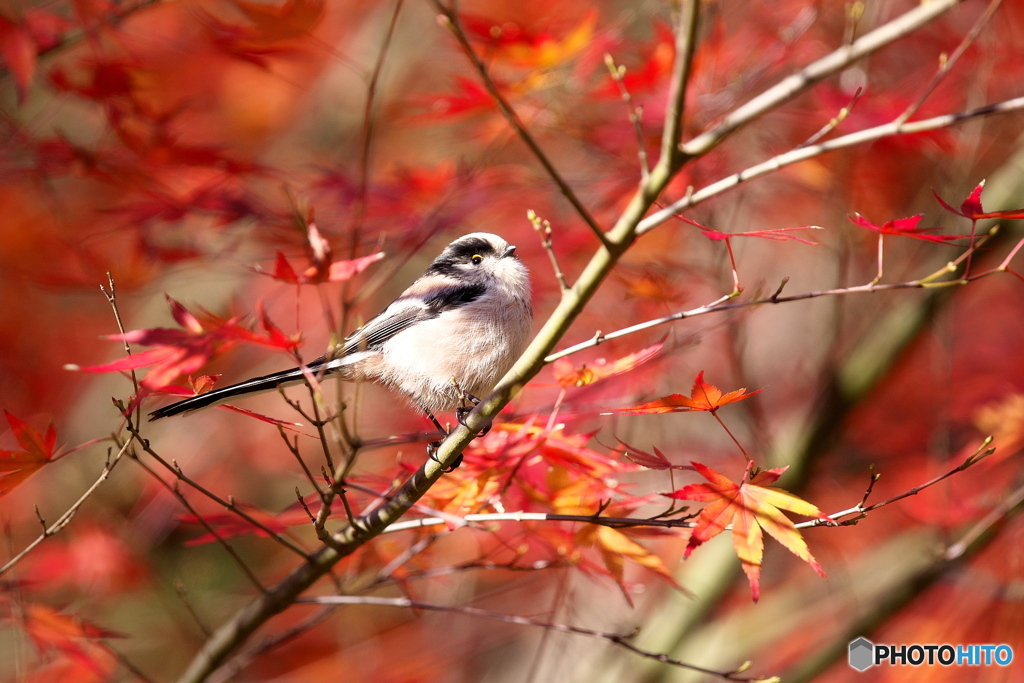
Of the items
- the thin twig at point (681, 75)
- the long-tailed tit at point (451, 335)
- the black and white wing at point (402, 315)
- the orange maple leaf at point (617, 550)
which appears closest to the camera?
the thin twig at point (681, 75)

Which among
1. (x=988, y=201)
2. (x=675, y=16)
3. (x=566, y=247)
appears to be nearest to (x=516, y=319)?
(x=566, y=247)

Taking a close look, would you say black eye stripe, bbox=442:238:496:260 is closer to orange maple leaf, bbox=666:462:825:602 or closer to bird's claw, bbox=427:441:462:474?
bird's claw, bbox=427:441:462:474

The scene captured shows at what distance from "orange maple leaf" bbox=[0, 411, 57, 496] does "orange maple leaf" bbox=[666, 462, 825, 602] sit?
188cm

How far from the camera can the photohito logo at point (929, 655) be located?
407 centimetres

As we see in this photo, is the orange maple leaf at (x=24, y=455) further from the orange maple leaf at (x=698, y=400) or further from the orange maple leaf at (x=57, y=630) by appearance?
the orange maple leaf at (x=698, y=400)

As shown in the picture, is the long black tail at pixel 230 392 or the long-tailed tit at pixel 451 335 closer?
the long black tail at pixel 230 392

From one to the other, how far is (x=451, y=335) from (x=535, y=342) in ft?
4.23

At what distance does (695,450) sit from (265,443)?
3.89 metres

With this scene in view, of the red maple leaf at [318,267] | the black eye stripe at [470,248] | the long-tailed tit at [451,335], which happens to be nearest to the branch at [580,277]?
the red maple leaf at [318,267]

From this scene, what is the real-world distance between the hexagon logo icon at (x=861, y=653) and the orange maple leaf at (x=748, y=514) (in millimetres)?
2413

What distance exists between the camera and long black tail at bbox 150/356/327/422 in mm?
2805

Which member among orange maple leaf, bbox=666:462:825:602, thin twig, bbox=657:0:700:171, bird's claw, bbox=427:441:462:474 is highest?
thin twig, bbox=657:0:700:171

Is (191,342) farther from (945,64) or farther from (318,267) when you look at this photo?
(945,64)

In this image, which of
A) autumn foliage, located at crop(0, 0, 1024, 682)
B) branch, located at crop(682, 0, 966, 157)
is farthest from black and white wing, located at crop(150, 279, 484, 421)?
branch, located at crop(682, 0, 966, 157)
